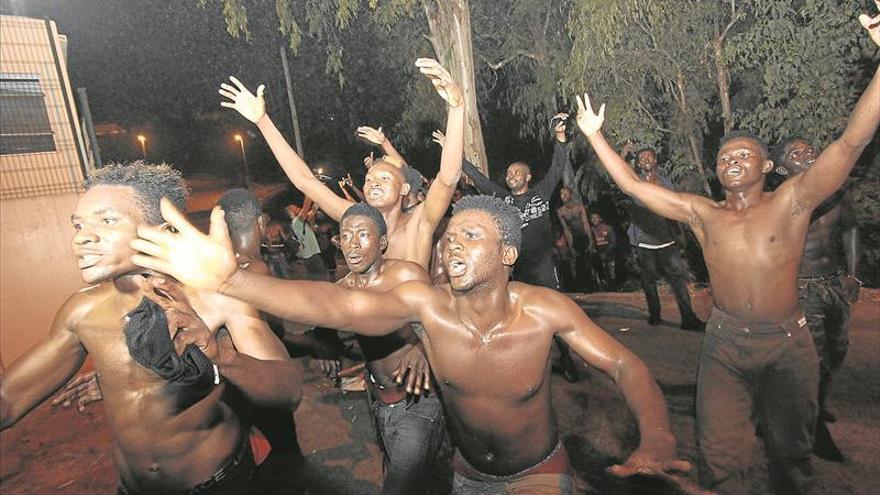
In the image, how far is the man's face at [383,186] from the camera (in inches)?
169

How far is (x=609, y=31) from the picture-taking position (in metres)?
9.83

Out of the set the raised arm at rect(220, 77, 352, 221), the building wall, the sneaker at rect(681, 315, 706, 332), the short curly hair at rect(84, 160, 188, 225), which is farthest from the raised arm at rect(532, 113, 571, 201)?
the building wall

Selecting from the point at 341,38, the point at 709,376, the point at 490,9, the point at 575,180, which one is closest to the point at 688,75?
the point at 575,180

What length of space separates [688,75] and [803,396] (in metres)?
Answer: 10.5

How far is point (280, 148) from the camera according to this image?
15.1 ft

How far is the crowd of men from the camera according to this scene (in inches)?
87.8

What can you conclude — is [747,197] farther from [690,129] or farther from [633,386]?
[690,129]

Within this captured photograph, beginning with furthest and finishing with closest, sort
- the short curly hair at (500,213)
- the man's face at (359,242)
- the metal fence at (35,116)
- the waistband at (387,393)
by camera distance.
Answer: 1. the metal fence at (35,116)
2. the man's face at (359,242)
3. the waistband at (387,393)
4. the short curly hair at (500,213)

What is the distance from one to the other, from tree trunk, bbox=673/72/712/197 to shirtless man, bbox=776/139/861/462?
8064 millimetres

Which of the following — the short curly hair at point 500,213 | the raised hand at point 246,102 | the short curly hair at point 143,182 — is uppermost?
the raised hand at point 246,102

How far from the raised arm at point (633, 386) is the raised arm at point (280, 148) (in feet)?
7.82

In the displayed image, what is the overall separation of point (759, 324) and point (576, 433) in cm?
195

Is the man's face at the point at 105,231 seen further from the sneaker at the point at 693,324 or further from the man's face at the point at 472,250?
the sneaker at the point at 693,324

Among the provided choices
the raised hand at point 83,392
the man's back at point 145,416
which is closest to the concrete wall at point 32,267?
the raised hand at point 83,392
